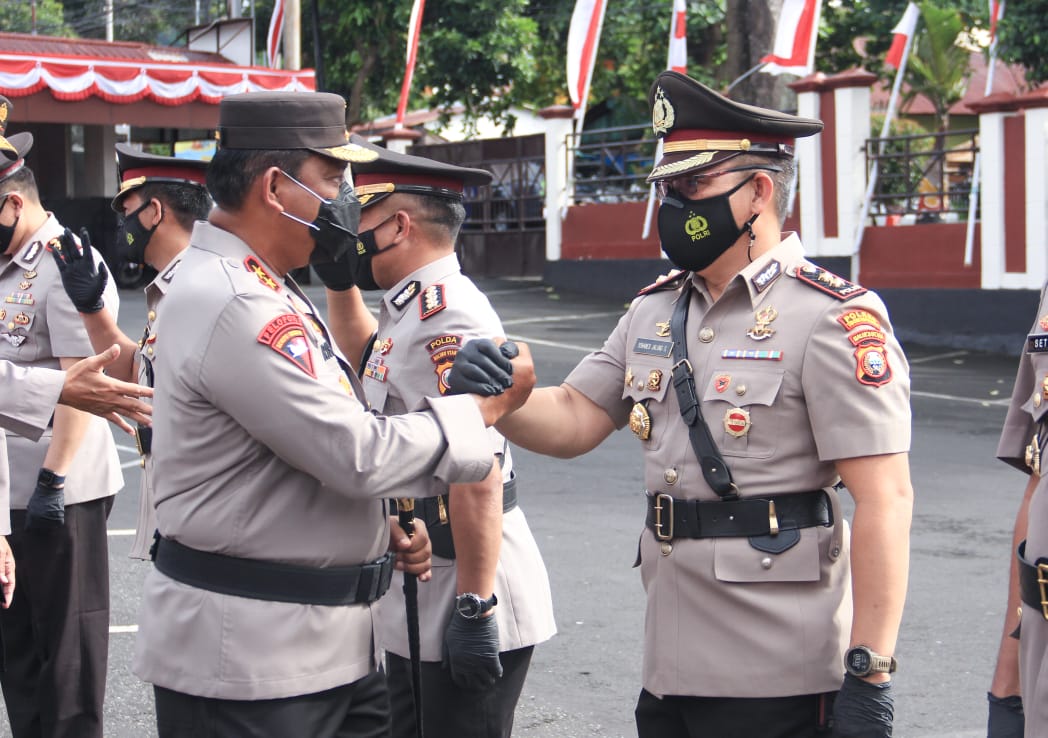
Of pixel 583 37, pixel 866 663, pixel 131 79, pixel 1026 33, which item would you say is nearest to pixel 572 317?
pixel 583 37

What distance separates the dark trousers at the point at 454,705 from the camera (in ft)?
11.6

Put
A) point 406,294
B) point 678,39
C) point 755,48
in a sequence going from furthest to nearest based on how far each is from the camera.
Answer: point 678,39 → point 755,48 → point 406,294

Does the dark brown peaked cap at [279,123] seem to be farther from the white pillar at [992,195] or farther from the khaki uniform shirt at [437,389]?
the white pillar at [992,195]

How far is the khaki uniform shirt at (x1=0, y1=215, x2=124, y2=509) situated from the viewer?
4535 mm

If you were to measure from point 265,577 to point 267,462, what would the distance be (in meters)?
0.23

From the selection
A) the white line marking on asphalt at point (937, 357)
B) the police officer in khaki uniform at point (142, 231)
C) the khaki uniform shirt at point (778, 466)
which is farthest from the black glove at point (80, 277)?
the white line marking on asphalt at point (937, 357)

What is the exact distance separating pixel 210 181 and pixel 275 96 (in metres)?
0.24

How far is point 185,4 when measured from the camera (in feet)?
152

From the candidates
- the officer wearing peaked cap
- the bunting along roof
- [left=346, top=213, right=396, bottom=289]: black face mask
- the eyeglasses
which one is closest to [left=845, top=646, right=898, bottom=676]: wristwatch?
the officer wearing peaked cap

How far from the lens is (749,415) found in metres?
3.06

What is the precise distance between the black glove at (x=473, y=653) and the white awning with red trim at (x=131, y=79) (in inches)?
681

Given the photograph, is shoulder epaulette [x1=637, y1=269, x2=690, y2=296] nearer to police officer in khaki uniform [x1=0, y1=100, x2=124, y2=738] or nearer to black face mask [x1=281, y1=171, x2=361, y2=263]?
black face mask [x1=281, y1=171, x2=361, y2=263]

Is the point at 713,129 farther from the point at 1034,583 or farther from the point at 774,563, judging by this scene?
the point at 1034,583

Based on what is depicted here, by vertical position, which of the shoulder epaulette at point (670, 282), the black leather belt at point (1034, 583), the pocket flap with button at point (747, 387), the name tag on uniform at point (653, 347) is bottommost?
the black leather belt at point (1034, 583)
